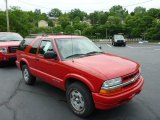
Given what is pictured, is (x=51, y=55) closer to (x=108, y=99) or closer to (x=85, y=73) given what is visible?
(x=85, y=73)

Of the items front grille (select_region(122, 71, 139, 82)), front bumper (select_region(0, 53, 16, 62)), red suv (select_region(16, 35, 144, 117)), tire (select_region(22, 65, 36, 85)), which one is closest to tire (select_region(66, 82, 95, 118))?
red suv (select_region(16, 35, 144, 117))

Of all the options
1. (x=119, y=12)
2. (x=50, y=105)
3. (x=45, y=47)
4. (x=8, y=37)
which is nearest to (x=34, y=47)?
(x=45, y=47)

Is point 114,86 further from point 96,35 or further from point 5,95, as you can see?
point 96,35

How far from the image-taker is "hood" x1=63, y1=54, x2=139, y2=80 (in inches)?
165

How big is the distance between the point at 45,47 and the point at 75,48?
2.99 feet

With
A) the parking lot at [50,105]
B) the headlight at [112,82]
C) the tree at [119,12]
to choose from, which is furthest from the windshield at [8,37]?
the tree at [119,12]

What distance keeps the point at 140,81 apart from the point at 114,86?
1085 millimetres

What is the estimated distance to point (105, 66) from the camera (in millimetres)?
4496

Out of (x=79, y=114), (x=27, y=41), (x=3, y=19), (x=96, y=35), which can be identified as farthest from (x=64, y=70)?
(x=96, y=35)

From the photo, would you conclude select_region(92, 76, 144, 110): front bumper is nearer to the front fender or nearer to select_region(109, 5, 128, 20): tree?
the front fender

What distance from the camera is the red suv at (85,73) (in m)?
4.13

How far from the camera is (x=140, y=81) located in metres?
4.95

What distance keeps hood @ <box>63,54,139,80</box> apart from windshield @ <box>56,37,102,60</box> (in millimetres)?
341

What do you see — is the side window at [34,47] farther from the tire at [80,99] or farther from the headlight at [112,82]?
the headlight at [112,82]
